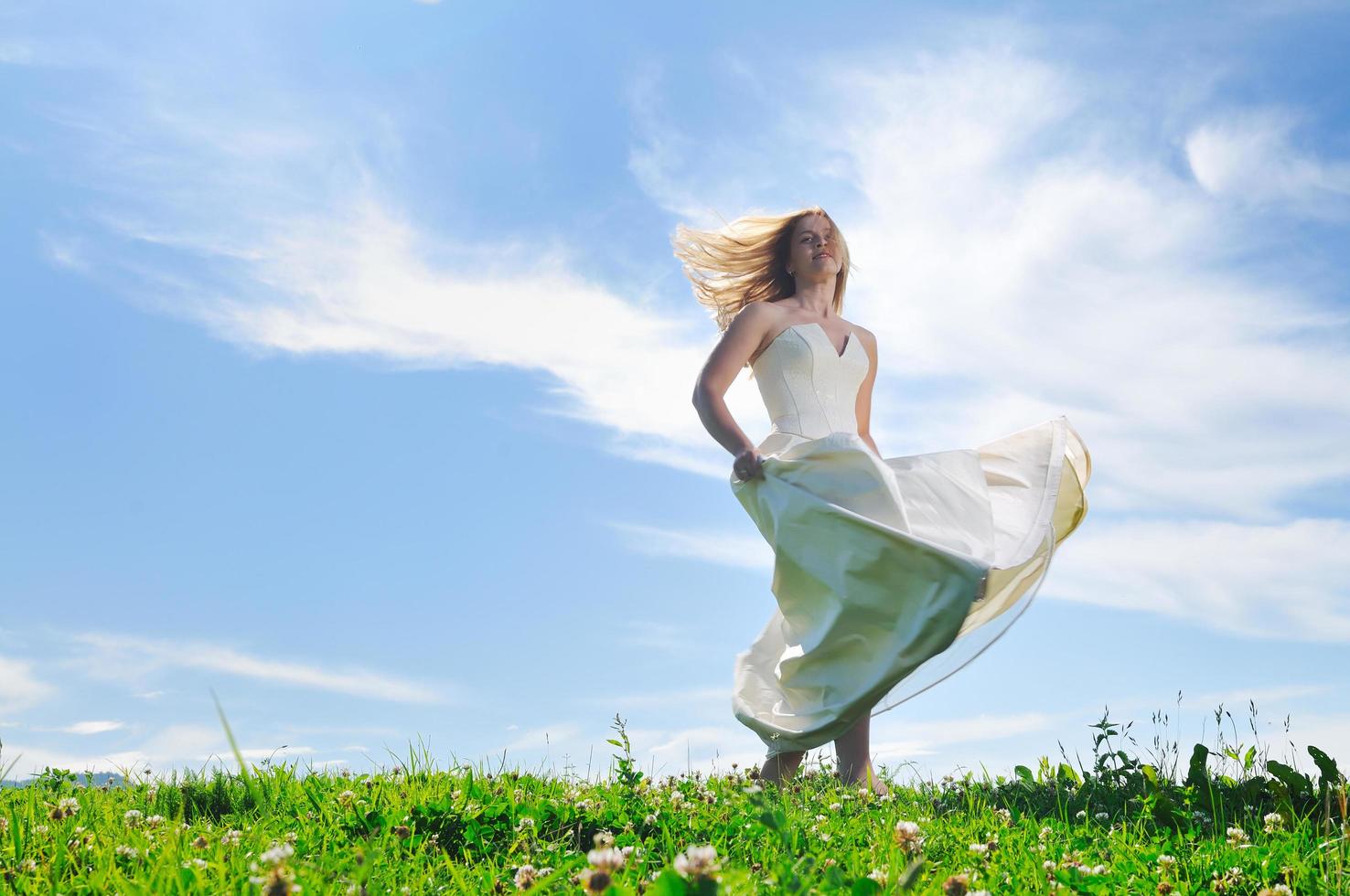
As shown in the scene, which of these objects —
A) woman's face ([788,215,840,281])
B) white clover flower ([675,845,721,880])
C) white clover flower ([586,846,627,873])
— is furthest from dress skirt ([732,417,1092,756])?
white clover flower ([675,845,721,880])

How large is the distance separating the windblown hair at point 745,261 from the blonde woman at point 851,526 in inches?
10.4

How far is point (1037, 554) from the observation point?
6695mm

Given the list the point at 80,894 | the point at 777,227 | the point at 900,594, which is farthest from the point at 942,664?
the point at 80,894

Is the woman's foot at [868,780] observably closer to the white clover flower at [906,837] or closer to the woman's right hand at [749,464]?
the woman's right hand at [749,464]

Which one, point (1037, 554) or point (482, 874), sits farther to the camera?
point (1037, 554)

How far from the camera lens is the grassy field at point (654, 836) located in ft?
10.8

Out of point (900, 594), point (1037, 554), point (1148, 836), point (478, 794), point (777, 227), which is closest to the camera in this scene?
point (478, 794)

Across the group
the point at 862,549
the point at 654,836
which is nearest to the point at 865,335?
the point at 862,549

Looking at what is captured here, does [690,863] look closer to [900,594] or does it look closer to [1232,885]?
[1232,885]

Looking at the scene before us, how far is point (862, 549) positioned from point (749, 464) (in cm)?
99

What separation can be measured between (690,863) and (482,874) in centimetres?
138

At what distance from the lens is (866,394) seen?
7.93 m

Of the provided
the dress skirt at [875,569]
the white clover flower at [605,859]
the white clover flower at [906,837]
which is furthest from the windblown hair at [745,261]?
the white clover flower at [605,859]

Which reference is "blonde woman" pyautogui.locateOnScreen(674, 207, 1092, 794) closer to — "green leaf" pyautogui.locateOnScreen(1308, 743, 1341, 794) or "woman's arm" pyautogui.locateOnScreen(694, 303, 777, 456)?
"woman's arm" pyautogui.locateOnScreen(694, 303, 777, 456)
